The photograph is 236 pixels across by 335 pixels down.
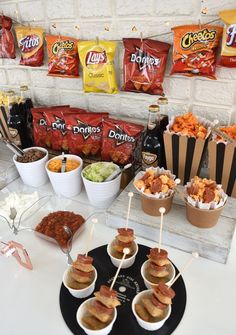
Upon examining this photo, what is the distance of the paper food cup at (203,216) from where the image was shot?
2.97ft

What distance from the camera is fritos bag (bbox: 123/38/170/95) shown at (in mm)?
1077

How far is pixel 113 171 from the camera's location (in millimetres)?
1151

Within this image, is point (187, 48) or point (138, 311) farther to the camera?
point (187, 48)

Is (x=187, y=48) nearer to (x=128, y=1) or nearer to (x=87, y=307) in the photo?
(x=128, y=1)

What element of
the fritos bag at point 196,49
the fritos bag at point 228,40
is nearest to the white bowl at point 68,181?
the fritos bag at point 196,49

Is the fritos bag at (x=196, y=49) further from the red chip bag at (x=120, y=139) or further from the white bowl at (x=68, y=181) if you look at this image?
the white bowl at (x=68, y=181)

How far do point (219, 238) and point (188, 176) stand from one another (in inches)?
10.7

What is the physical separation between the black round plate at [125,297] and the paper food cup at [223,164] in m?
0.36

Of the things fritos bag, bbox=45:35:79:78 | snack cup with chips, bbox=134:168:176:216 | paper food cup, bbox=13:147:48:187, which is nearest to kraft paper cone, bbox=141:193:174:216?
snack cup with chips, bbox=134:168:176:216

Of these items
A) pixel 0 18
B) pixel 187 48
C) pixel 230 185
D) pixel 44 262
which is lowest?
pixel 44 262

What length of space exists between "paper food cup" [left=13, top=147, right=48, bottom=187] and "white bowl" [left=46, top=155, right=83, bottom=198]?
2.3 inches

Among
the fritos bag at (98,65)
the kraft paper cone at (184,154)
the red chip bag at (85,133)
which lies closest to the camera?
the kraft paper cone at (184,154)

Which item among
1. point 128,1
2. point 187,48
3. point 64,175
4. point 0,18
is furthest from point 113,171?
point 0,18

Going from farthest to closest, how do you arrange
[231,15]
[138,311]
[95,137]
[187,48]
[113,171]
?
[95,137] < [113,171] < [187,48] < [231,15] < [138,311]
